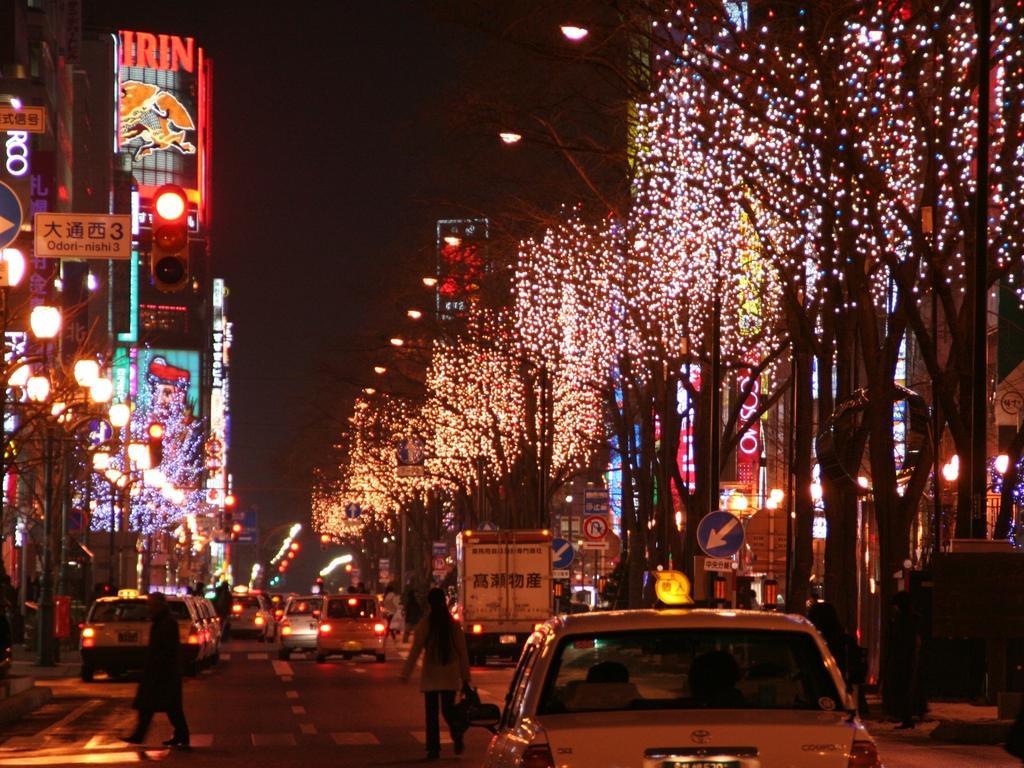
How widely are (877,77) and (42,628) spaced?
22846 mm

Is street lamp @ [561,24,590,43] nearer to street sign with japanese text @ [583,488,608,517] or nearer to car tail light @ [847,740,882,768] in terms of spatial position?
car tail light @ [847,740,882,768]

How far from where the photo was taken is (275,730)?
22656 millimetres

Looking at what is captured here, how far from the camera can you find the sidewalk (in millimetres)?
20609

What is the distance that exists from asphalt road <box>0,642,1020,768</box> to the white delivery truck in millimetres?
5159

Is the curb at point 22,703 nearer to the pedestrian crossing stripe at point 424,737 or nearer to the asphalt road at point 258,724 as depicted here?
the asphalt road at point 258,724

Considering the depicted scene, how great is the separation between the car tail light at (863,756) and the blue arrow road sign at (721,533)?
22.0 m

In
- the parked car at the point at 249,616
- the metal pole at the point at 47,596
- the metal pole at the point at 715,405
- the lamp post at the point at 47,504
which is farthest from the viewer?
the parked car at the point at 249,616

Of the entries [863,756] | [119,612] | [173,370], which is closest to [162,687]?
[863,756]

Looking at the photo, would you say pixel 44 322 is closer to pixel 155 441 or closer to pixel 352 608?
pixel 352 608

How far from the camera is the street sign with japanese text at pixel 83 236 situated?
833 inches

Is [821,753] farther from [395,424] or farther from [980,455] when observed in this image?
[395,424]

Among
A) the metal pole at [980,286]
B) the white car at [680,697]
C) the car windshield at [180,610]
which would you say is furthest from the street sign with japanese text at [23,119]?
the car windshield at [180,610]

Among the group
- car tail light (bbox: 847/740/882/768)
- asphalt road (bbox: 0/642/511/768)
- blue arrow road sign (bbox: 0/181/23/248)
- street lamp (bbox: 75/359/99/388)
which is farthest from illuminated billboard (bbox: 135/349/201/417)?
car tail light (bbox: 847/740/882/768)

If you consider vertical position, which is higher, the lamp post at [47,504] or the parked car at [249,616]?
the lamp post at [47,504]
